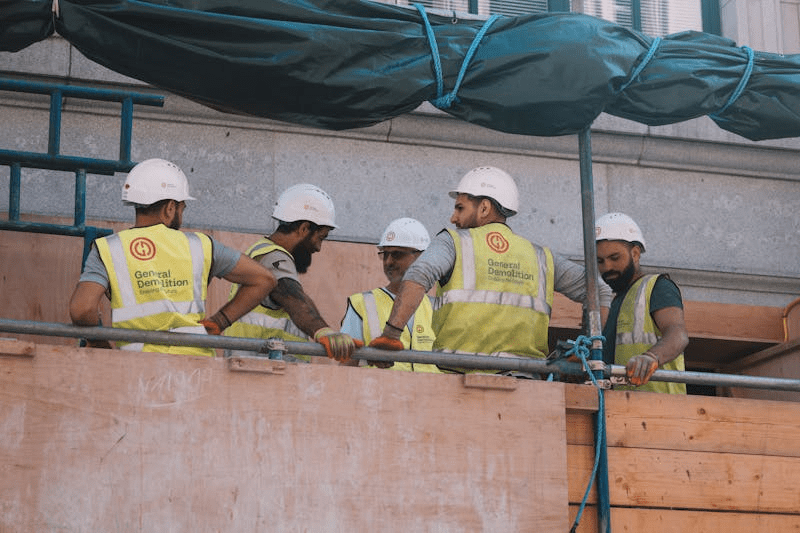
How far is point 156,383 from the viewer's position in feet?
20.2

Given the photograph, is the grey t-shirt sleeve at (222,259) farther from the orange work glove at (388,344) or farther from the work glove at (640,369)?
the work glove at (640,369)

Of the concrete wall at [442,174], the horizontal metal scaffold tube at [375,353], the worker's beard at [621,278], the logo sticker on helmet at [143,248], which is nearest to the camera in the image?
the horizontal metal scaffold tube at [375,353]

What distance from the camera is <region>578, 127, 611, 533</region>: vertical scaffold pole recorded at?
6.46 m

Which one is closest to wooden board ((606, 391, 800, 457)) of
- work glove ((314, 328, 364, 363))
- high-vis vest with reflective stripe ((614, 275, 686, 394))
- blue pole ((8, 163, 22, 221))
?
high-vis vest with reflective stripe ((614, 275, 686, 394))

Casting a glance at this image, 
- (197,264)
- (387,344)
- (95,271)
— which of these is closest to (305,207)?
(197,264)

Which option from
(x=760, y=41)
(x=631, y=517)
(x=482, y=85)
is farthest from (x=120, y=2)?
(x=760, y=41)

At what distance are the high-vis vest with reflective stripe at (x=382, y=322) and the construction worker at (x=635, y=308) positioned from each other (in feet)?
4.05

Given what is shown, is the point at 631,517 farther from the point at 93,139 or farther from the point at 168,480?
the point at 93,139

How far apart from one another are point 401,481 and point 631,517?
120cm

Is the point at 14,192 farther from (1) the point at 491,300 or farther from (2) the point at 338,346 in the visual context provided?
(1) the point at 491,300

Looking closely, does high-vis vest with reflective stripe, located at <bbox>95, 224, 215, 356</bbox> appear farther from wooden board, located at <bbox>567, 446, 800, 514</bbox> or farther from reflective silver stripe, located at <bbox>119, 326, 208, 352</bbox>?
wooden board, located at <bbox>567, 446, 800, 514</bbox>

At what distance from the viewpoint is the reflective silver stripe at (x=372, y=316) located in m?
8.62

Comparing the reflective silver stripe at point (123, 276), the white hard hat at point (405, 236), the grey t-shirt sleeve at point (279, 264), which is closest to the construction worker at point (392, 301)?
the white hard hat at point (405, 236)

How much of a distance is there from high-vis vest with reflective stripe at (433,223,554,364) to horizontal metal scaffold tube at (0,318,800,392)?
2.14 ft
